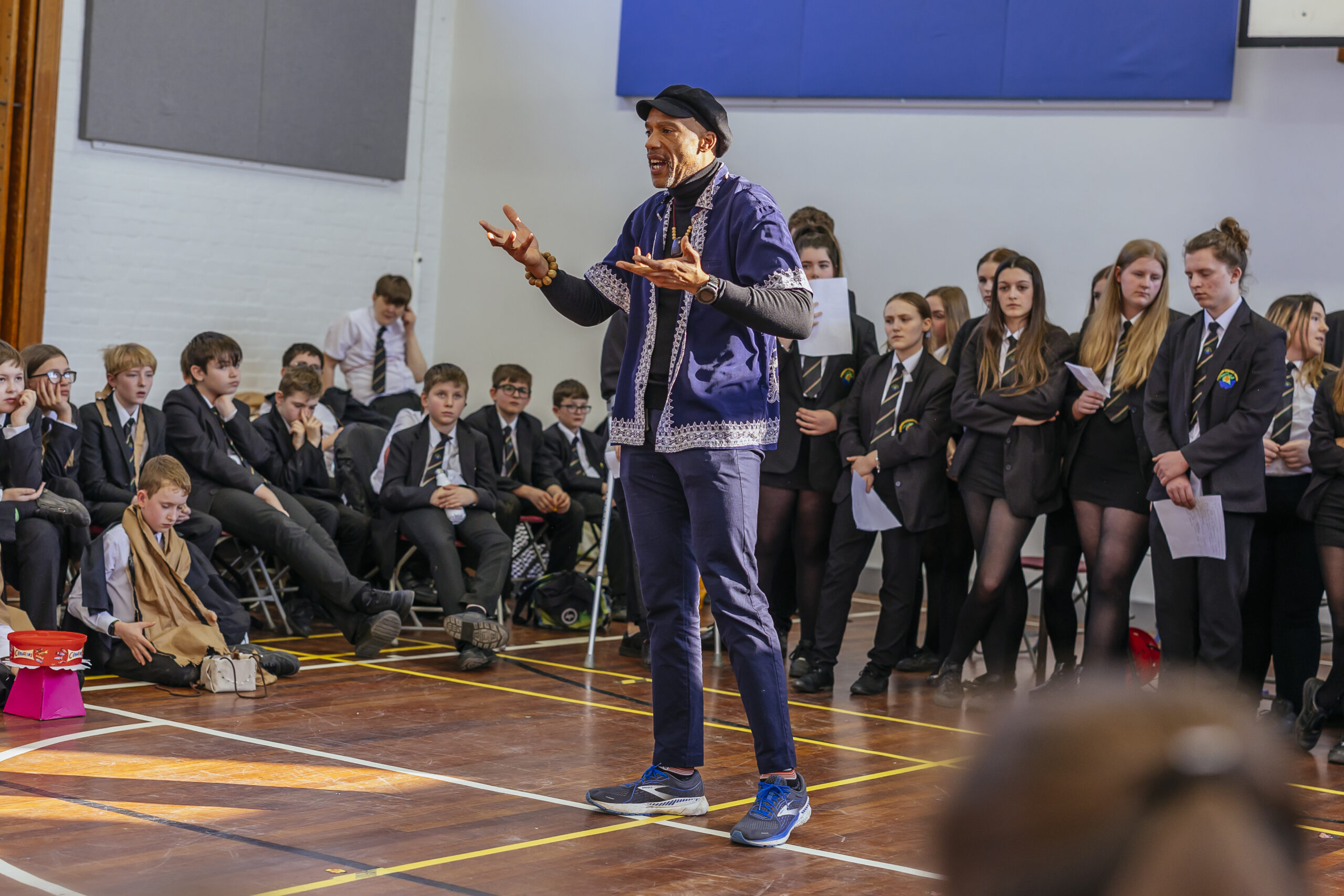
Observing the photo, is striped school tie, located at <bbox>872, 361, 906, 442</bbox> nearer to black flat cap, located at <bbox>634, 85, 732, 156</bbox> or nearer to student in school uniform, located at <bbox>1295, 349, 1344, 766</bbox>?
student in school uniform, located at <bbox>1295, 349, 1344, 766</bbox>

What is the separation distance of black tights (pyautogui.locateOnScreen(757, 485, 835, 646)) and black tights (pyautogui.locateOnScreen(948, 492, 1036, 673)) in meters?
0.55

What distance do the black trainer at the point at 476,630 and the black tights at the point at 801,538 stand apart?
3.42 ft

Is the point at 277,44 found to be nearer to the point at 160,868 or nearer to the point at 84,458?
the point at 84,458

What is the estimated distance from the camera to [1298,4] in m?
6.60

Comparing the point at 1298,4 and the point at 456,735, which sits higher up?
the point at 1298,4

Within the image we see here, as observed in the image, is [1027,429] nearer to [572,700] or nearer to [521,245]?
[572,700]

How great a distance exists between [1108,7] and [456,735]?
18.3ft

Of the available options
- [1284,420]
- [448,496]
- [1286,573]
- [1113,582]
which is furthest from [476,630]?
[1284,420]

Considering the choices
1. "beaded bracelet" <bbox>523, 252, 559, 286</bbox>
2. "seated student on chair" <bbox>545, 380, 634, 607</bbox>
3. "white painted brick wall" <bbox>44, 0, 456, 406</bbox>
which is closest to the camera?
"beaded bracelet" <bbox>523, 252, 559, 286</bbox>

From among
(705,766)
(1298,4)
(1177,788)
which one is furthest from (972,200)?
(1177,788)

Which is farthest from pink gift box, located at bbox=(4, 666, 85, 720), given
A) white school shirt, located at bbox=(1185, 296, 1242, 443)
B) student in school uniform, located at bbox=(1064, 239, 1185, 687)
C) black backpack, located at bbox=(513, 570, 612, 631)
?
white school shirt, located at bbox=(1185, 296, 1242, 443)

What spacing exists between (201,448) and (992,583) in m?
3.18

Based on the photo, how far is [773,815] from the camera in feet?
10.3

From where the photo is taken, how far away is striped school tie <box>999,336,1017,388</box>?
5.09 metres
